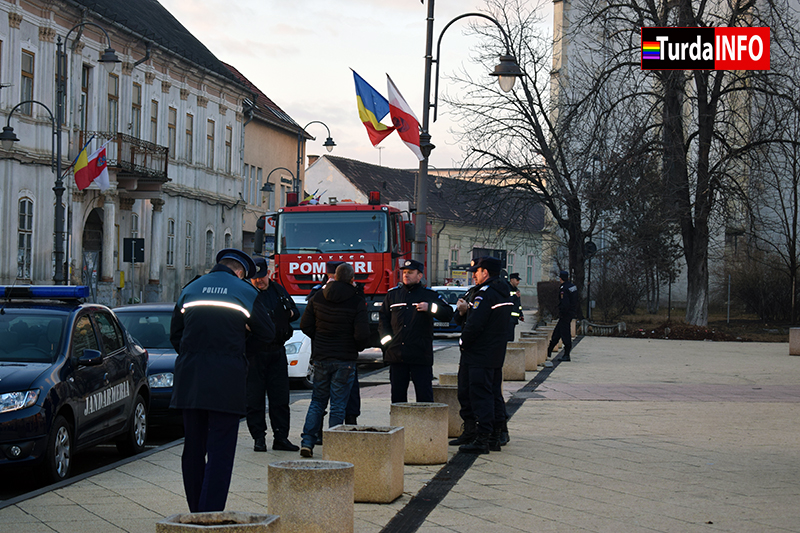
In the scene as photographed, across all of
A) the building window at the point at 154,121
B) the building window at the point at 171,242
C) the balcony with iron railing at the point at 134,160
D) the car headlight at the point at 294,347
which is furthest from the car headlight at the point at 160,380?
the building window at the point at 171,242

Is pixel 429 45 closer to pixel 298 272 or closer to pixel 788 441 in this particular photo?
pixel 298 272

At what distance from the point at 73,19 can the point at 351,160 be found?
156ft

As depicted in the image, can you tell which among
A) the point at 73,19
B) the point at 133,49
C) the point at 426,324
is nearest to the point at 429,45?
the point at 426,324

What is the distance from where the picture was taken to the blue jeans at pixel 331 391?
Result: 9484 millimetres

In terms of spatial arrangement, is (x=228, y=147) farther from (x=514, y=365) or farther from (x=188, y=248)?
(x=514, y=365)

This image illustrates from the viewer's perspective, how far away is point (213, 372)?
19.9 ft

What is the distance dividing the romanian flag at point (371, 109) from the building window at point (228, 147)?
3394 centimetres

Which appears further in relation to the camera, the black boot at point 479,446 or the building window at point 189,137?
the building window at point 189,137

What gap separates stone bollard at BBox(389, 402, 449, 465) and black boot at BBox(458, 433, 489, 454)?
0.57m

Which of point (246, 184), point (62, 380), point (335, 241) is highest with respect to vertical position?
point (246, 184)

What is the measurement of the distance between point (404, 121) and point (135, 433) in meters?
9.21

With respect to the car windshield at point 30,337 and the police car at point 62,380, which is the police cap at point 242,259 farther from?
the car windshield at point 30,337

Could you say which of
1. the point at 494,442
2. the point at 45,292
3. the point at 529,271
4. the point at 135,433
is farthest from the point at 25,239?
the point at 529,271

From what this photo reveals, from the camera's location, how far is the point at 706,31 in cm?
2934
